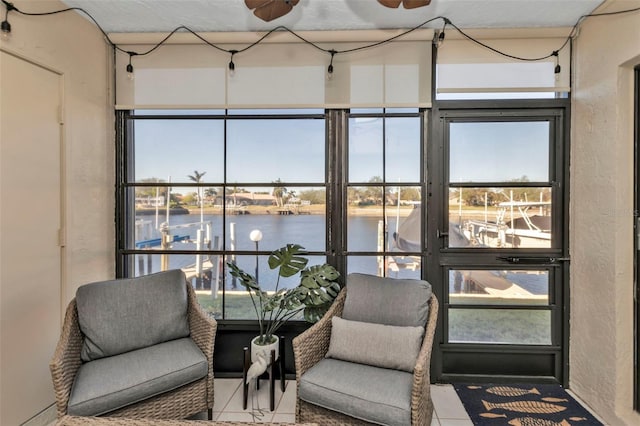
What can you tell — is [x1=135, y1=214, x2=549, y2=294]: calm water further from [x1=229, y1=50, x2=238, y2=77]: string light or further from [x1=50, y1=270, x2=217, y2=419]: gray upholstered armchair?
[x1=229, y1=50, x2=238, y2=77]: string light

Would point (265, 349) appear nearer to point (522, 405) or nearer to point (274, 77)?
point (522, 405)

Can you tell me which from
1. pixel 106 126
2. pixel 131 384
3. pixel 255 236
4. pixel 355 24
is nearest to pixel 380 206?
pixel 255 236

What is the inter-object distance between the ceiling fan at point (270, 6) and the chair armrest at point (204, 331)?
175 cm

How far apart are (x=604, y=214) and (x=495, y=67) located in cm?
130

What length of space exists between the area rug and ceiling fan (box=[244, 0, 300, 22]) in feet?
8.50

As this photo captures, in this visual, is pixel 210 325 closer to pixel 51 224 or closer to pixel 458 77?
pixel 51 224

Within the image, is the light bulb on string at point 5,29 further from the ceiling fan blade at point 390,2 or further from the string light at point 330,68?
the ceiling fan blade at point 390,2

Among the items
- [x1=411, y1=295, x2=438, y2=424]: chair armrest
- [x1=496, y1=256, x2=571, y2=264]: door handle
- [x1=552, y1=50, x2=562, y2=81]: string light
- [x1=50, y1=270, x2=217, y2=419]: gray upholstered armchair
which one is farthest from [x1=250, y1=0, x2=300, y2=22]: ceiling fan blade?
[x1=496, y1=256, x2=571, y2=264]: door handle

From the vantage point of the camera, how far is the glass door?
2529mm

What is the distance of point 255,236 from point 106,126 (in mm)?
1461

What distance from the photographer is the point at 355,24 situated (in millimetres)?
2443

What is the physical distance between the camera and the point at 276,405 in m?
2.23

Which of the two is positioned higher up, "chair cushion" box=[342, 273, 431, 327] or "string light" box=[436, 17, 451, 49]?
"string light" box=[436, 17, 451, 49]

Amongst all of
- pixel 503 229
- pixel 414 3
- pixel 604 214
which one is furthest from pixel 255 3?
pixel 604 214
